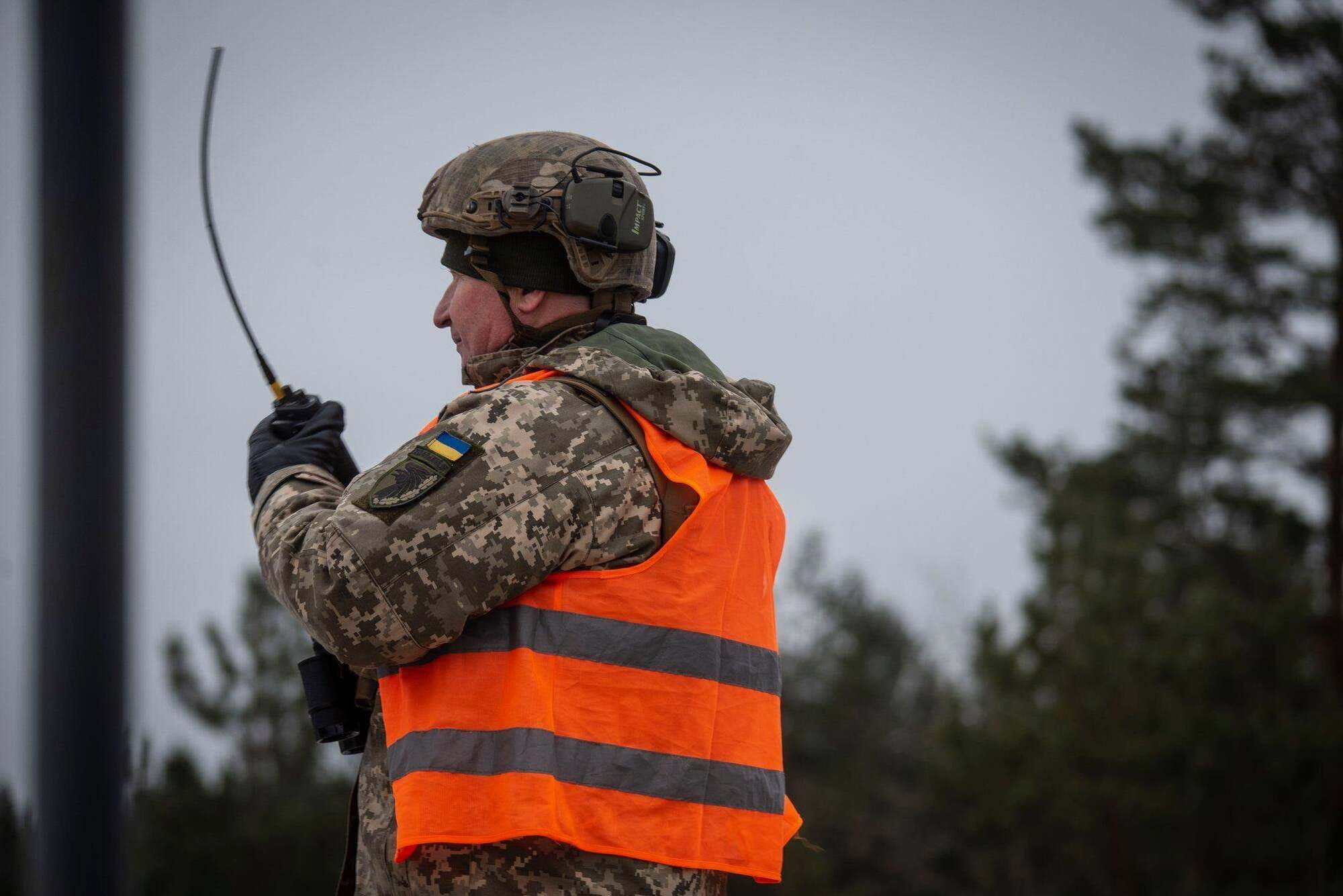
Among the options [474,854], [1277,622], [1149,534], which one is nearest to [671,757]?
[474,854]

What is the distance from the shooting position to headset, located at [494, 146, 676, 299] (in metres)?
2.87

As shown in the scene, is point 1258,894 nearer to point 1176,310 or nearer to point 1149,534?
point 1149,534

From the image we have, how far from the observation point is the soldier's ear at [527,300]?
2.98 m

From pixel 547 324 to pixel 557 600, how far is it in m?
0.66

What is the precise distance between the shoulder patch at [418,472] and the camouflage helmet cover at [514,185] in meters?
0.56

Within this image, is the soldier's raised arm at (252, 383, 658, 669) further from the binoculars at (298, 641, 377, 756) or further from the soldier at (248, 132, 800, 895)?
the binoculars at (298, 641, 377, 756)

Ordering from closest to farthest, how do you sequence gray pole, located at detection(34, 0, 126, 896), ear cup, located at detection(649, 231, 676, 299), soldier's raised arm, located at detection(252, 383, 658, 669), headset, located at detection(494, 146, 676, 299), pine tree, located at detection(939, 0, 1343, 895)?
gray pole, located at detection(34, 0, 126, 896) → soldier's raised arm, located at detection(252, 383, 658, 669) → headset, located at detection(494, 146, 676, 299) → ear cup, located at detection(649, 231, 676, 299) → pine tree, located at detection(939, 0, 1343, 895)

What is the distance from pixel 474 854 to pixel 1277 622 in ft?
60.6

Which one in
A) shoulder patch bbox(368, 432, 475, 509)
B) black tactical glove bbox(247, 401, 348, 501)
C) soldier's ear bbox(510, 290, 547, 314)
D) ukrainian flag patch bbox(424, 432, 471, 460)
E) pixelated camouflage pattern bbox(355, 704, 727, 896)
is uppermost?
soldier's ear bbox(510, 290, 547, 314)

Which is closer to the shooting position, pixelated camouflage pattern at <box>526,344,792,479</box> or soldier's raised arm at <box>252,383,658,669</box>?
soldier's raised arm at <box>252,383,658,669</box>

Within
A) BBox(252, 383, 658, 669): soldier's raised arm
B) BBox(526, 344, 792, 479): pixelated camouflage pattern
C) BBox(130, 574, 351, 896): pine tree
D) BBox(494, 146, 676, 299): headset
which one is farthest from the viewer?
BBox(130, 574, 351, 896): pine tree

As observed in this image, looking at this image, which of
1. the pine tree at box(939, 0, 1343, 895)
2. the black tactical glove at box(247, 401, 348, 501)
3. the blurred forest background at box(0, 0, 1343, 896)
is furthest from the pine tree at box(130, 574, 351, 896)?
the black tactical glove at box(247, 401, 348, 501)

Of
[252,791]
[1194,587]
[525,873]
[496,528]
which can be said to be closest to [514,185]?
[496,528]

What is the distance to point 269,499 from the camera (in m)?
2.80
